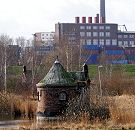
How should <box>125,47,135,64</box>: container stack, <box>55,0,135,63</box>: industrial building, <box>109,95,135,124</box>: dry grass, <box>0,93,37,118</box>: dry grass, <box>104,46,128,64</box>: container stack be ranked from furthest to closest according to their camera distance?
1. <box>55,0,135,63</box>: industrial building
2. <box>125,47,135,64</box>: container stack
3. <box>104,46,128,64</box>: container stack
4. <box>0,93,37,118</box>: dry grass
5. <box>109,95,135,124</box>: dry grass

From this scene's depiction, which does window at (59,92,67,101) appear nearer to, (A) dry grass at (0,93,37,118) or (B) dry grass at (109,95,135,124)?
(A) dry grass at (0,93,37,118)

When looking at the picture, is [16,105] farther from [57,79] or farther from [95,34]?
[95,34]

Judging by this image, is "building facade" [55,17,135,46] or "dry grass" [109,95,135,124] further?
"building facade" [55,17,135,46]

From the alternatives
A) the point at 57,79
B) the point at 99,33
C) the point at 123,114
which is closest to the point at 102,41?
the point at 99,33

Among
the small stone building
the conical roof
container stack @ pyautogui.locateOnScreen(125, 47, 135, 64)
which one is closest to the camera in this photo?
the small stone building

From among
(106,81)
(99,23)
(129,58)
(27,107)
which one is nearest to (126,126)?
(27,107)

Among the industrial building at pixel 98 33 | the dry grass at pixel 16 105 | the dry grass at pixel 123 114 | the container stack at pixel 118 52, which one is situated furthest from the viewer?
the industrial building at pixel 98 33

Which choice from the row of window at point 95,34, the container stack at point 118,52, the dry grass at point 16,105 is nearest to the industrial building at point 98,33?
the row of window at point 95,34

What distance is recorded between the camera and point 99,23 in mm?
132500

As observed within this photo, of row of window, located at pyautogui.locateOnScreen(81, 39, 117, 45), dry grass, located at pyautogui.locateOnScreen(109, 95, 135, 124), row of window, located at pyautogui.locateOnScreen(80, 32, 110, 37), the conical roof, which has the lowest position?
dry grass, located at pyautogui.locateOnScreen(109, 95, 135, 124)

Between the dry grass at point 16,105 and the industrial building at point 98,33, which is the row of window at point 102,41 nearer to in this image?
the industrial building at point 98,33

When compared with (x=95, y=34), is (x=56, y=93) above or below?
below

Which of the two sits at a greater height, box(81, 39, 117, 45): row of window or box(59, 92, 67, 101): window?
box(81, 39, 117, 45): row of window

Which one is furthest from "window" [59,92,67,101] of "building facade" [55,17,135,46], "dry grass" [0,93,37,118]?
"building facade" [55,17,135,46]
